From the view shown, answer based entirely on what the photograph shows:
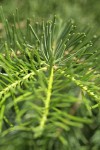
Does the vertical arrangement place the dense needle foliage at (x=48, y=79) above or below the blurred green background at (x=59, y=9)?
below

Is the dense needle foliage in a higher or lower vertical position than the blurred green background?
lower

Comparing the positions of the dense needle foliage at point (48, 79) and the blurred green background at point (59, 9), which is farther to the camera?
the blurred green background at point (59, 9)

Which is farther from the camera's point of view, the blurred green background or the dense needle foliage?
the blurred green background

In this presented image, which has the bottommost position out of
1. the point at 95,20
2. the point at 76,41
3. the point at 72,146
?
the point at 72,146

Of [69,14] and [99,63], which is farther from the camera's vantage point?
[69,14]

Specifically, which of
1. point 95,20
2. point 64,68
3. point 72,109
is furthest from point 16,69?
point 95,20

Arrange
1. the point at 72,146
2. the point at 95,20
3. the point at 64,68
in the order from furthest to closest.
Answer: the point at 95,20 < the point at 72,146 < the point at 64,68

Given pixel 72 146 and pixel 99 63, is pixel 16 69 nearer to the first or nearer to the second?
pixel 99 63

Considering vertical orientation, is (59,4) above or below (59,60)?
above
